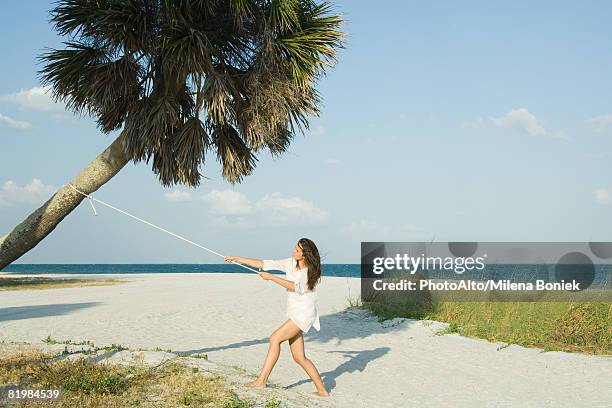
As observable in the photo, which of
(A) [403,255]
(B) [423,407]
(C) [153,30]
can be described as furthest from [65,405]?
(A) [403,255]

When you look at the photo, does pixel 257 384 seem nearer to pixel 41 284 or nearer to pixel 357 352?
pixel 357 352

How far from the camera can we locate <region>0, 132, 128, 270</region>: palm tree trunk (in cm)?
910

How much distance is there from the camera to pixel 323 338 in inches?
573

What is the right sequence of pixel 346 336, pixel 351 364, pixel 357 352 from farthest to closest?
pixel 346 336, pixel 357 352, pixel 351 364

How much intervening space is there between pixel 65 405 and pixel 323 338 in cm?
761

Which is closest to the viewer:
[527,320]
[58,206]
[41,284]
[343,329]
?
[58,206]

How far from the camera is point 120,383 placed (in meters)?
8.51

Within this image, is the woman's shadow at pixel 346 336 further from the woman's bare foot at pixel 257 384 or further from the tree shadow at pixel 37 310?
the tree shadow at pixel 37 310

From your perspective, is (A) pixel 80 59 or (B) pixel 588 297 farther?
(B) pixel 588 297

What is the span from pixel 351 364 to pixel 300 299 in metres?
3.81

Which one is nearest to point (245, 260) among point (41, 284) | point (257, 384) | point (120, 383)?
point (257, 384)

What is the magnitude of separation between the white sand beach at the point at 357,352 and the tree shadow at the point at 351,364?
17 millimetres

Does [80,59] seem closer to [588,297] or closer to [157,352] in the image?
[157,352]

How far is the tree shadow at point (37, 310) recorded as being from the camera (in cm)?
1839
